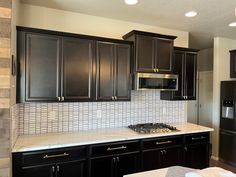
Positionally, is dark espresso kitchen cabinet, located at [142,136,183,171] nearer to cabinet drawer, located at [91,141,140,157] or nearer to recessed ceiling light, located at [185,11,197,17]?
cabinet drawer, located at [91,141,140,157]

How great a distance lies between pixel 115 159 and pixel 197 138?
150cm

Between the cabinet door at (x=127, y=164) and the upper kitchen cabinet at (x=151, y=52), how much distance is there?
4.18 ft

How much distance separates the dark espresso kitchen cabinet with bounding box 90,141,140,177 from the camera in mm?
2451

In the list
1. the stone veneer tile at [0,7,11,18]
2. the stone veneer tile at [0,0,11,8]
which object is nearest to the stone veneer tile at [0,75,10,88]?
the stone veneer tile at [0,7,11,18]

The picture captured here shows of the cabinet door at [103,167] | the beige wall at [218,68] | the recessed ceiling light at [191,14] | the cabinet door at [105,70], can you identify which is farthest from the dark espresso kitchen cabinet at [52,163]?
the beige wall at [218,68]

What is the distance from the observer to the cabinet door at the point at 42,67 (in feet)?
7.73

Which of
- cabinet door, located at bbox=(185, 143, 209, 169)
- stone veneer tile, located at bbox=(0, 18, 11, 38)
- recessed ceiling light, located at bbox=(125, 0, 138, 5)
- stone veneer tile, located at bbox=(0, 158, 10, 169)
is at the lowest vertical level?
cabinet door, located at bbox=(185, 143, 209, 169)

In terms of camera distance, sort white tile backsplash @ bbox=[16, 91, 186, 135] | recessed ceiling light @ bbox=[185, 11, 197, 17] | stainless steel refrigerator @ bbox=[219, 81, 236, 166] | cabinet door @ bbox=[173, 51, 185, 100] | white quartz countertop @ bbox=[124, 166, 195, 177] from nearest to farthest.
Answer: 1. white quartz countertop @ bbox=[124, 166, 195, 177]
2. white tile backsplash @ bbox=[16, 91, 186, 135]
3. recessed ceiling light @ bbox=[185, 11, 197, 17]
4. cabinet door @ bbox=[173, 51, 185, 100]
5. stainless steel refrigerator @ bbox=[219, 81, 236, 166]

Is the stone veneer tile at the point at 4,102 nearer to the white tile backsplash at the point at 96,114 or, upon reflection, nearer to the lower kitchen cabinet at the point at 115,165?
the white tile backsplash at the point at 96,114

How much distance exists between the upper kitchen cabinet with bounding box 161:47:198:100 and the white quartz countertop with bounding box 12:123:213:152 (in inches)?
27.0

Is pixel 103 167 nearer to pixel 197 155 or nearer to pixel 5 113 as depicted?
pixel 5 113

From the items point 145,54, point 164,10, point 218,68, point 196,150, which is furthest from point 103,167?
point 218,68

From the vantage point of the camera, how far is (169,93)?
3.39m

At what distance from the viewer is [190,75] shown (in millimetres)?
3490
